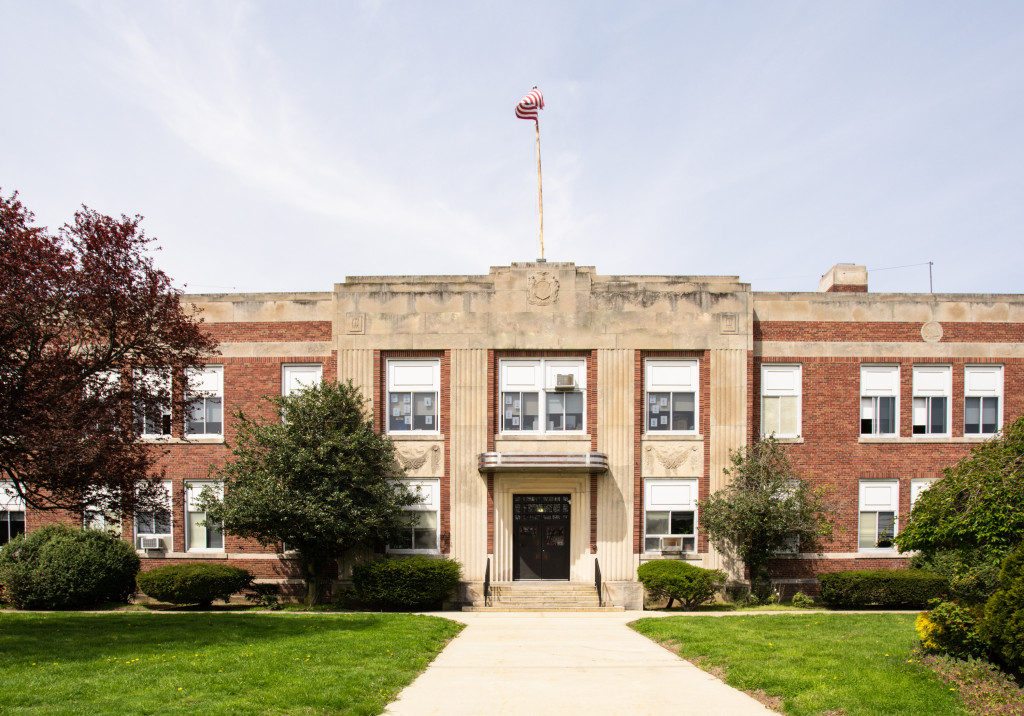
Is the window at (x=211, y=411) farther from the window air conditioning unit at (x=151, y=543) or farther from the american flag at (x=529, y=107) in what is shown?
the american flag at (x=529, y=107)

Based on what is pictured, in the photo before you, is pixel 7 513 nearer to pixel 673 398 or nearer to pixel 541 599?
pixel 541 599

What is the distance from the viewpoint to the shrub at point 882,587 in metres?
22.5

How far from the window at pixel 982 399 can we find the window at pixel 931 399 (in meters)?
0.61

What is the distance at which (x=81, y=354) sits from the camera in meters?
15.4

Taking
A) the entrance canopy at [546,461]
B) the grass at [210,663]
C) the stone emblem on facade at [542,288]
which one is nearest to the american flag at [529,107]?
the stone emblem on facade at [542,288]

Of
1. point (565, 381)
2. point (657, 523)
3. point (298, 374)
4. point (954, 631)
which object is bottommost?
point (657, 523)

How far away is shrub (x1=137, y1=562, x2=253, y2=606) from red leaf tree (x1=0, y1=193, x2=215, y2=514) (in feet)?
21.8

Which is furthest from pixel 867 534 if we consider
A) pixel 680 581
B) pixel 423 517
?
pixel 423 517

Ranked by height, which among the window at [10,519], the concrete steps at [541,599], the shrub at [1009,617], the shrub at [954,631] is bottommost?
the concrete steps at [541,599]

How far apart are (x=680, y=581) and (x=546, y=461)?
4754 millimetres

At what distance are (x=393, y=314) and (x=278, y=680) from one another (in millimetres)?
14671

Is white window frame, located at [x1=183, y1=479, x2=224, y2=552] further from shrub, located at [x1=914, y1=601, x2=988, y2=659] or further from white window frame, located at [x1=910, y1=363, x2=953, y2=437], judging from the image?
white window frame, located at [x1=910, y1=363, x2=953, y2=437]

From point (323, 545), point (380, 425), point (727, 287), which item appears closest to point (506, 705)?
point (323, 545)

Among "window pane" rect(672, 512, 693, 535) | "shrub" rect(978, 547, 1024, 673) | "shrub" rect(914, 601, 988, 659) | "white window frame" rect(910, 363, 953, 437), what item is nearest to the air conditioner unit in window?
"window pane" rect(672, 512, 693, 535)
